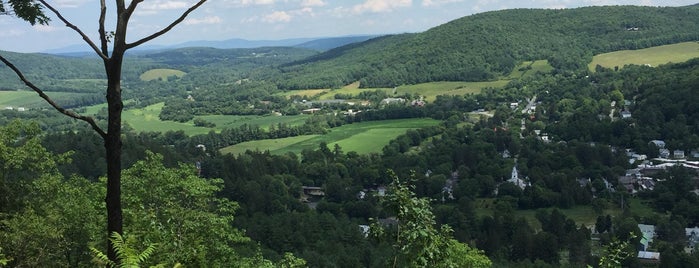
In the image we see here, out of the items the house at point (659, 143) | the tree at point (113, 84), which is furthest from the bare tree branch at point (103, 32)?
the house at point (659, 143)

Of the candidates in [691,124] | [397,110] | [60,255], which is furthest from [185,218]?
[397,110]

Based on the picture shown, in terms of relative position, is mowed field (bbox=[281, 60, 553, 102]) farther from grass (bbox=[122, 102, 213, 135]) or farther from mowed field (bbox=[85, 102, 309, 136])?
grass (bbox=[122, 102, 213, 135])

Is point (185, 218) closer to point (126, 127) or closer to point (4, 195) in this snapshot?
point (4, 195)

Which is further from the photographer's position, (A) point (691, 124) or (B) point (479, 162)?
(A) point (691, 124)

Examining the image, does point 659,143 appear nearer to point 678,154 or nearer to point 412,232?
point 678,154

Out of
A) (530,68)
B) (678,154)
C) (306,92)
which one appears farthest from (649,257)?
(306,92)

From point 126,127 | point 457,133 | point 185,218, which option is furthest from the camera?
point 126,127
